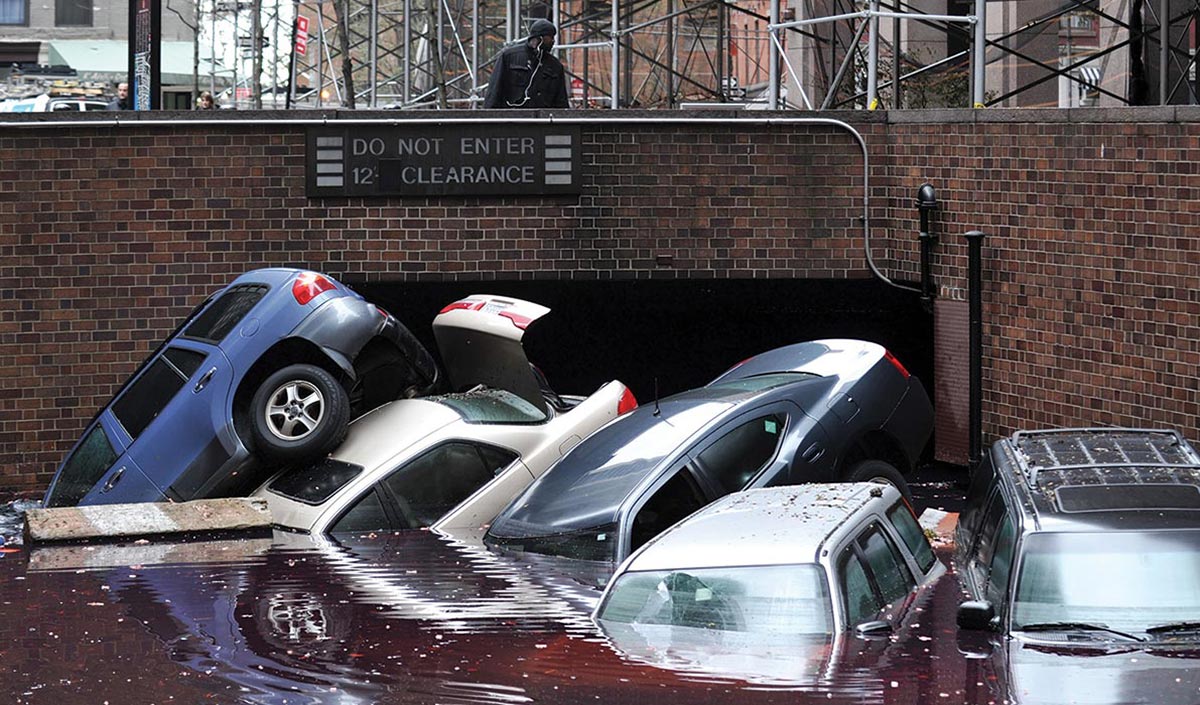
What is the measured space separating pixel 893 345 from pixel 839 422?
5.40 m

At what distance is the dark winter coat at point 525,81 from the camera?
14.9m

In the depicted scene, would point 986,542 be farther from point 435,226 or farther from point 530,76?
point 530,76

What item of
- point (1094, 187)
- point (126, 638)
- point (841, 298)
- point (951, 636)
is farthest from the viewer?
point (841, 298)

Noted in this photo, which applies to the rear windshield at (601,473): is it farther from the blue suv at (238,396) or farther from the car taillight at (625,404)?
the blue suv at (238,396)

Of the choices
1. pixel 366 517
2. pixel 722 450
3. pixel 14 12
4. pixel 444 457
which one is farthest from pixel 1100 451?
pixel 14 12

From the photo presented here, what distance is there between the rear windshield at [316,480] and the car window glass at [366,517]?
9.9 inches

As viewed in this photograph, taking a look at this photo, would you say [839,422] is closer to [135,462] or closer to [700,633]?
[700,633]

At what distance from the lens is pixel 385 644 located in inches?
293

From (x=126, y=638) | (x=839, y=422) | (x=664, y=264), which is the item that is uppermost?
(x=664, y=264)

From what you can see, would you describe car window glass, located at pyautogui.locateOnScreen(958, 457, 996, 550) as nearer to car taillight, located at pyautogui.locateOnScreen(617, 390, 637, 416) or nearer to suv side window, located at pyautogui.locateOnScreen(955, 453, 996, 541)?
suv side window, located at pyautogui.locateOnScreen(955, 453, 996, 541)

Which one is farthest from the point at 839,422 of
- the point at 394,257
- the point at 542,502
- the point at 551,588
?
Answer: the point at 394,257

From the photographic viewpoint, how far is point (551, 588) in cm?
851

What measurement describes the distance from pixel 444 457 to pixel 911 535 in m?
3.43

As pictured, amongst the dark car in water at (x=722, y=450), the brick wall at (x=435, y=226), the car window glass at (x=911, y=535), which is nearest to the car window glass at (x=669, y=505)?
the dark car in water at (x=722, y=450)
